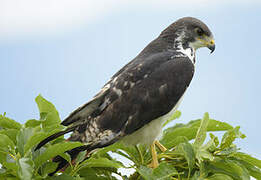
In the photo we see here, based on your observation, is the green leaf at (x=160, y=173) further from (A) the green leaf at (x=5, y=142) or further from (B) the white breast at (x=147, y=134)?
(A) the green leaf at (x=5, y=142)

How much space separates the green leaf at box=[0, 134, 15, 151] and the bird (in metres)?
0.71

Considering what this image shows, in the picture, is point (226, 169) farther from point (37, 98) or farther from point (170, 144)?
point (37, 98)

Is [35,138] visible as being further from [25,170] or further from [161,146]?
[161,146]

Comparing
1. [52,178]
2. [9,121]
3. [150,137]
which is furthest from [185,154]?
[9,121]

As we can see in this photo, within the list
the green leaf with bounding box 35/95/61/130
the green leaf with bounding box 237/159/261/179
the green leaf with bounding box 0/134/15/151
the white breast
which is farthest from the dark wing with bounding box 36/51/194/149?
the green leaf with bounding box 237/159/261/179

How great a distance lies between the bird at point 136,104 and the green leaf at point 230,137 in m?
0.89

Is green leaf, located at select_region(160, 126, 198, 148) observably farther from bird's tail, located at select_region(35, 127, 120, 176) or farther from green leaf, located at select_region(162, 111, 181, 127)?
bird's tail, located at select_region(35, 127, 120, 176)

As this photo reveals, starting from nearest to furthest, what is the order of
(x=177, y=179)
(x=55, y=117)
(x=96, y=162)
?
(x=96, y=162), (x=177, y=179), (x=55, y=117)

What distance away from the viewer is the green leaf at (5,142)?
390 centimetres

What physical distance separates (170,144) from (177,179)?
2.28 ft

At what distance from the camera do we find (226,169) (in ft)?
14.6

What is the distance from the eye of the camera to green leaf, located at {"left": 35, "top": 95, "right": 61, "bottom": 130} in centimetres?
490

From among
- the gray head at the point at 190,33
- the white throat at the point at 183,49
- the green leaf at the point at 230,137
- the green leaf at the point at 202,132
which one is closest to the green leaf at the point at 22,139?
the green leaf at the point at 202,132

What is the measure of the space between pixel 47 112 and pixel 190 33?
2.83 m
